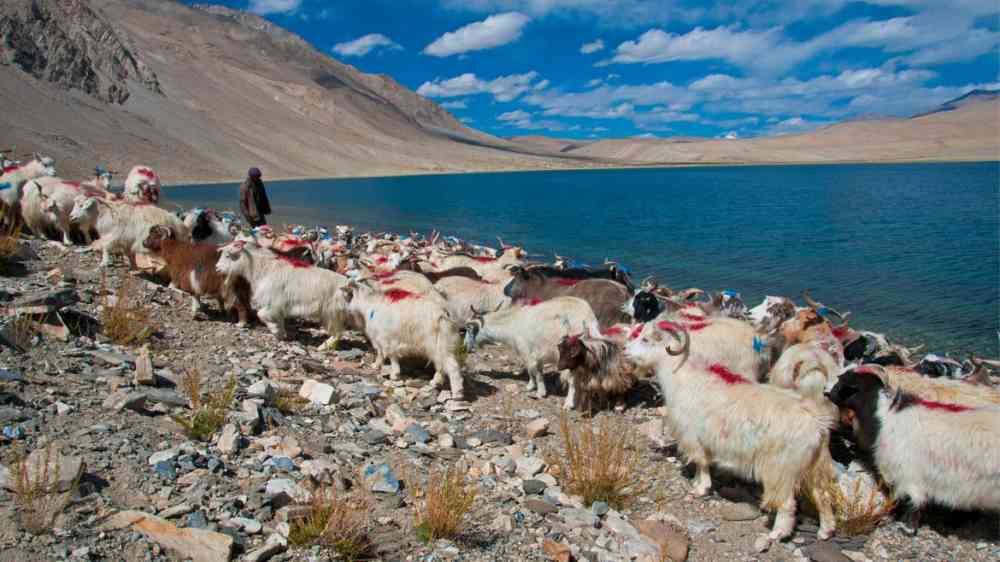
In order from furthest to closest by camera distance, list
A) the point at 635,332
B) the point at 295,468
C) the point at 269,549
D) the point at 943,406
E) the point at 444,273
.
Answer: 1. the point at 444,273
2. the point at 635,332
3. the point at 943,406
4. the point at 295,468
5. the point at 269,549

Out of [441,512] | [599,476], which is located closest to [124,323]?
[441,512]

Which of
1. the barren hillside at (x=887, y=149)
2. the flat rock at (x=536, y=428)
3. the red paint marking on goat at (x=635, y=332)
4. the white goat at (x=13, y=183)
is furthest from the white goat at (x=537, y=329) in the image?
the barren hillside at (x=887, y=149)

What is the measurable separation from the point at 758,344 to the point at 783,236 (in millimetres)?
25627

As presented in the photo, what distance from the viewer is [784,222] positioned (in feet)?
Result: 118

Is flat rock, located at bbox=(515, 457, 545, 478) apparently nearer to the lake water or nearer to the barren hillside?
the lake water

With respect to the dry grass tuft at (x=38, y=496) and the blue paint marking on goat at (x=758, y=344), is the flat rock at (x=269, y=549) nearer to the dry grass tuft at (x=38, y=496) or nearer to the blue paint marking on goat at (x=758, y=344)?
the dry grass tuft at (x=38, y=496)

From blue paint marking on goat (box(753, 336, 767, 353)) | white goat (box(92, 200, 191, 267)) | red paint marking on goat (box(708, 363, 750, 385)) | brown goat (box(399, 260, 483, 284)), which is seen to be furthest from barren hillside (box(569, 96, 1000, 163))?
white goat (box(92, 200, 191, 267))

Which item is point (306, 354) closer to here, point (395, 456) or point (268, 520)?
point (395, 456)

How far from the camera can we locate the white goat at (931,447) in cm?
472

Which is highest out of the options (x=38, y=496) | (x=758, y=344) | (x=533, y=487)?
(x=758, y=344)

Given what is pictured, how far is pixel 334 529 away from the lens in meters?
4.01

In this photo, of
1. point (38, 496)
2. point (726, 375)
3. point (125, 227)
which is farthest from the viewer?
point (125, 227)

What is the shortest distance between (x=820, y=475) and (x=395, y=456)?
3.50m

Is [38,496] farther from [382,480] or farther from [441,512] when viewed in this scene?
[441,512]
